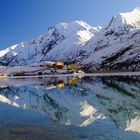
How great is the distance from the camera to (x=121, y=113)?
1142 inches

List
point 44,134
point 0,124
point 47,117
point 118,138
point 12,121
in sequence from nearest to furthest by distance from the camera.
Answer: point 118,138 → point 44,134 → point 0,124 → point 12,121 → point 47,117

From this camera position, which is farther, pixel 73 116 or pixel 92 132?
pixel 73 116

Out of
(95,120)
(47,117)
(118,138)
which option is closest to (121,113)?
(95,120)

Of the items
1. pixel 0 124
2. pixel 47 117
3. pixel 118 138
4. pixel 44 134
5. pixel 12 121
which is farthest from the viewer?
pixel 47 117

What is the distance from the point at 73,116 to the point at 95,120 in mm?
2937

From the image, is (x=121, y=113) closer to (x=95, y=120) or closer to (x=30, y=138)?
(x=95, y=120)

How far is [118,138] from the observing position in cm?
1988

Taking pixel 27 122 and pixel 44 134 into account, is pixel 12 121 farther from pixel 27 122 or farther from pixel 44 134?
pixel 44 134

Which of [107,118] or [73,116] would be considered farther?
[73,116]

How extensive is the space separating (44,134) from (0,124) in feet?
18.5

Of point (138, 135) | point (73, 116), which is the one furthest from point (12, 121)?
point (138, 135)

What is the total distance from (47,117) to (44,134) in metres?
8.12

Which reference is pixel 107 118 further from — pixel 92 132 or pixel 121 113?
pixel 92 132

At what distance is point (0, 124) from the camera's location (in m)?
26.1
